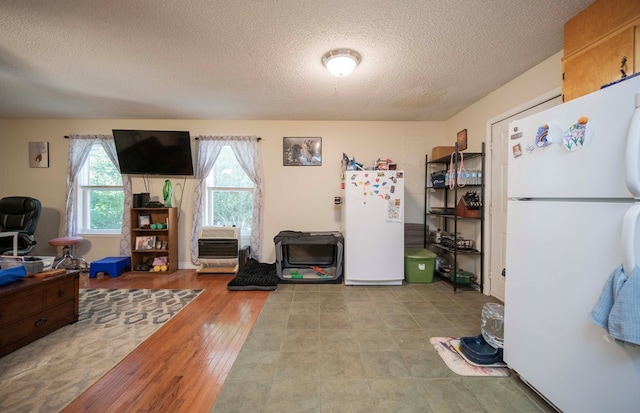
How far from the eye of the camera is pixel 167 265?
3.38m

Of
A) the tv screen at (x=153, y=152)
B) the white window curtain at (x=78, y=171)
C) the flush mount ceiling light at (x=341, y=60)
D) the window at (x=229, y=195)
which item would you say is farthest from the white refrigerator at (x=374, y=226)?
the white window curtain at (x=78, y=171)

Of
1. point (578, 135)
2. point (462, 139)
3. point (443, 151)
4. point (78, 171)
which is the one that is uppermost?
point (462, 139)

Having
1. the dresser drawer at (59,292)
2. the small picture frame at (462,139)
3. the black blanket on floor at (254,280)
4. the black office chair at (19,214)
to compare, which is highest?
the small picture frame at (462,139)

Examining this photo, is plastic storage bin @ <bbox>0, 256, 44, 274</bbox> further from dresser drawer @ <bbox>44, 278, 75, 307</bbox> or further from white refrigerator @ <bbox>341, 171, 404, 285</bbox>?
white refrigerator @ <bbox>341, 171, 404, 285</bbox>

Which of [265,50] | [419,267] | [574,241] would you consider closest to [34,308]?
[265,50]

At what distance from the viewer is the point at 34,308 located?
1.69 meters

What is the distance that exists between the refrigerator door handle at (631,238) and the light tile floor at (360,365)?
0.95m

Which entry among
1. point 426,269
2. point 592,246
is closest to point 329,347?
point 592,246

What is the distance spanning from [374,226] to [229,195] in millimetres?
2394

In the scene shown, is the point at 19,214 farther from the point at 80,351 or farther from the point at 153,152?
the point at 80,351

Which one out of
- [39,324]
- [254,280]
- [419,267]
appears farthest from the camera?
[419,267]

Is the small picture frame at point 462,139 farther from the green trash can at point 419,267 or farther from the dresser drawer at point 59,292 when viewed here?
the dresser drawer at point 59,292

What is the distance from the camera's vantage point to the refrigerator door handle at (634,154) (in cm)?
80

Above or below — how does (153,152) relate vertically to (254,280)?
above
